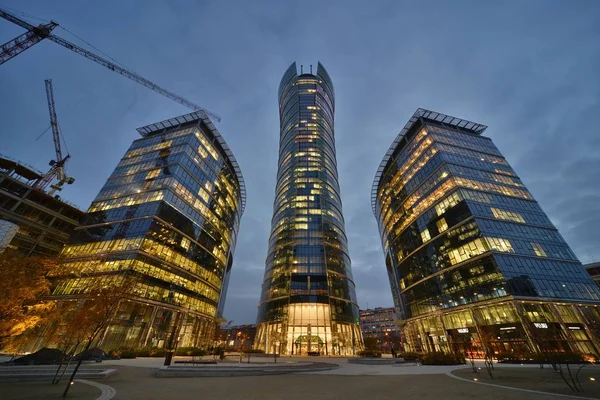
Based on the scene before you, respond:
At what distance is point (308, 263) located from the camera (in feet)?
237

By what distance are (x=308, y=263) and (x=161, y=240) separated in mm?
38145

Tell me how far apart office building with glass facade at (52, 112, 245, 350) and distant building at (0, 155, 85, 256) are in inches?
317

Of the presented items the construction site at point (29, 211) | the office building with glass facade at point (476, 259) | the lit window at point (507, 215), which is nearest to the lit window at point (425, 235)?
the office building with glass facade at point (476, 259)

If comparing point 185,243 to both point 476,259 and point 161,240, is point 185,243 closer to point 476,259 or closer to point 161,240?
point 161,240

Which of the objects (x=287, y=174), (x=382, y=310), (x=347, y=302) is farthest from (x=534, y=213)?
(x=382, y=310)

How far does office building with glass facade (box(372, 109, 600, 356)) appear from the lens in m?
40.8

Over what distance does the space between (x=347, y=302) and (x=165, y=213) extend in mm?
51778

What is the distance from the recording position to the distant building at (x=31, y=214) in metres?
53.8

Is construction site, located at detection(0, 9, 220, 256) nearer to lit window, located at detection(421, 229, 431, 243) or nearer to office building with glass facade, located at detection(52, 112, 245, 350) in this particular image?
office building with glass facade, located at detection(52, 112, 245, 350)

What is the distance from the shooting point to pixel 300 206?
85812mm

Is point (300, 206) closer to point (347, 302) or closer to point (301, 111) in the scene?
point (347, 302)

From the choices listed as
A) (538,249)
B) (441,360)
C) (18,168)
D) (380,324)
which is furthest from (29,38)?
(380,324)

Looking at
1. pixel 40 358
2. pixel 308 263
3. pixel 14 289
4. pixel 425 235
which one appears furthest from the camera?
pixel 308 263

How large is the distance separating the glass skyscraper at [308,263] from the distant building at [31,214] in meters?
54.1
